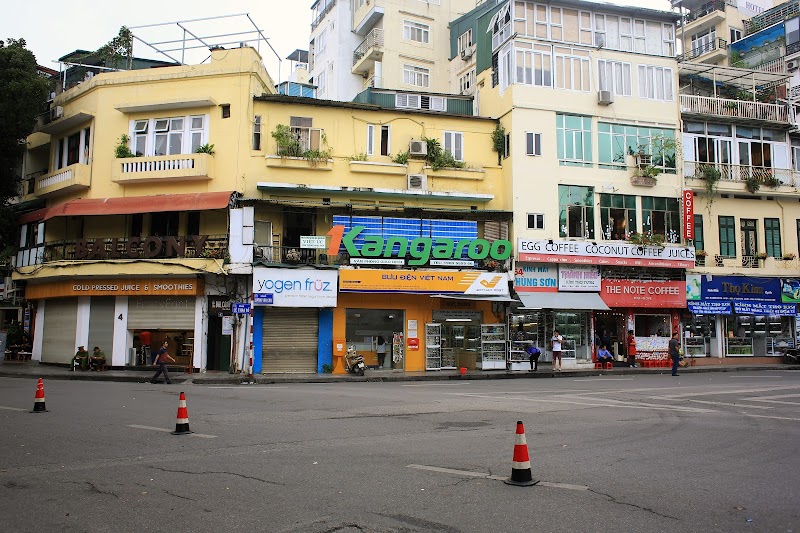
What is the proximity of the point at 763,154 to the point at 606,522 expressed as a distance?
35.7 m

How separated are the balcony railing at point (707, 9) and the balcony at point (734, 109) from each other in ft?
61.7

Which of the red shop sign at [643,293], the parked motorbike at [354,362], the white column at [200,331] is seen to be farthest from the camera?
the red shop sign at [643,293]

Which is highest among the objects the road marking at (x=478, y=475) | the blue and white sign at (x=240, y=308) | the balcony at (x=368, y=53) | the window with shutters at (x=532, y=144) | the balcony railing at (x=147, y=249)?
the balcony at (x=368, y=53)

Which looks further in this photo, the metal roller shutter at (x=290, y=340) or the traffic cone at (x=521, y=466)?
the metal roller shutter at (x=290, y=340)

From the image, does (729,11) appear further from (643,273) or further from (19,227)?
(19,227)

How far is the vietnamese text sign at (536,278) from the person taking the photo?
100 feet

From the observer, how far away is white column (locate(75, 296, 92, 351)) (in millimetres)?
28625

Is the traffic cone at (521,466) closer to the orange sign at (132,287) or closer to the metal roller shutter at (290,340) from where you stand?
the metal roller shutter at (290,340)

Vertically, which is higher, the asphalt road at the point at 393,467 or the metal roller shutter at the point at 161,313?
the metal roller shutter at the point at 161,313

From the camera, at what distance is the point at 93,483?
7.36 metres

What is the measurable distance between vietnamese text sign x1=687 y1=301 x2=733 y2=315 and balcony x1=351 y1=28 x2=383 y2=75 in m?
24.7

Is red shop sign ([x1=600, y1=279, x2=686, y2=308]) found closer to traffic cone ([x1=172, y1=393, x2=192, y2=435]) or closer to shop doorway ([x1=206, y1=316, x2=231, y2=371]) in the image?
shop doorway ([x1=206, y1=316, x2=231, y2=371])

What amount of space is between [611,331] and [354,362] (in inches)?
540

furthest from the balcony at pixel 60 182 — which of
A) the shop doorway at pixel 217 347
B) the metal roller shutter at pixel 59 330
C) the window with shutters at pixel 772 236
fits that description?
the window with shutters at pixel 772 236
